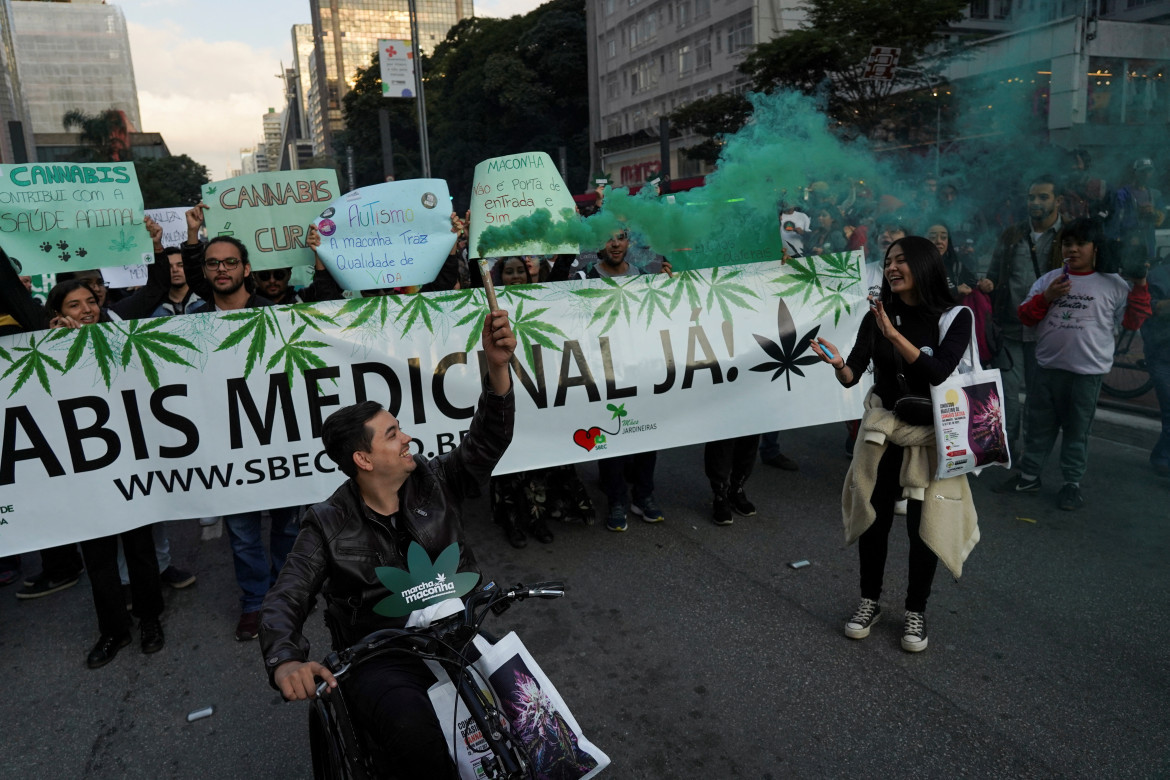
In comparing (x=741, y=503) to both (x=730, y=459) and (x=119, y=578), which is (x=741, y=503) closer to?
(x=730, y=459)

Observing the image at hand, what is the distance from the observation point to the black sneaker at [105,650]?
13.0 ft

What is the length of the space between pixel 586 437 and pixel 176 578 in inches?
99.4

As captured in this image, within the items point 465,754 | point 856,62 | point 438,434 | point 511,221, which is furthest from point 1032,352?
point 856,62

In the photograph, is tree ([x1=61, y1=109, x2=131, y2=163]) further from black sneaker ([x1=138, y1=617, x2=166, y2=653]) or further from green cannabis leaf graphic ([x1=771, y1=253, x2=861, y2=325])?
green cannabis leaf graphic ([x1=771, y1=253, x2=861, y2=325])

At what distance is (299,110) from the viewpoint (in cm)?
18475

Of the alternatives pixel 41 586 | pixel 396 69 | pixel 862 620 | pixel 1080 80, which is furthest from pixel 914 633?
pixel 396 69

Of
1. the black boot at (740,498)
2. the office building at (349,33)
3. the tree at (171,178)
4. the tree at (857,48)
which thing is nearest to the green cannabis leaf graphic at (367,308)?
the black boot at (740,498)

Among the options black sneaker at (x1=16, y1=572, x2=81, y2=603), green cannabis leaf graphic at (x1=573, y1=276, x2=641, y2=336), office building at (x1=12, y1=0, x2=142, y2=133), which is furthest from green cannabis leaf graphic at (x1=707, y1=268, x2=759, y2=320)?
office building at (x1=12, y1=0, x2=142, y2=133)

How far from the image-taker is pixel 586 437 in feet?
16.1

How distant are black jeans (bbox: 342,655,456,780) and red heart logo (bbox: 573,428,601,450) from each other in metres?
2.59

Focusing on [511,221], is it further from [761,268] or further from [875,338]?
[875,338]

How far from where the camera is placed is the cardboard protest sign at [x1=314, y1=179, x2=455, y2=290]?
5.02 metres

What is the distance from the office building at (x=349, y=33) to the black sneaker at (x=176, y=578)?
453 ft

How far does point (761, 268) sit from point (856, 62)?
18.3 metres
